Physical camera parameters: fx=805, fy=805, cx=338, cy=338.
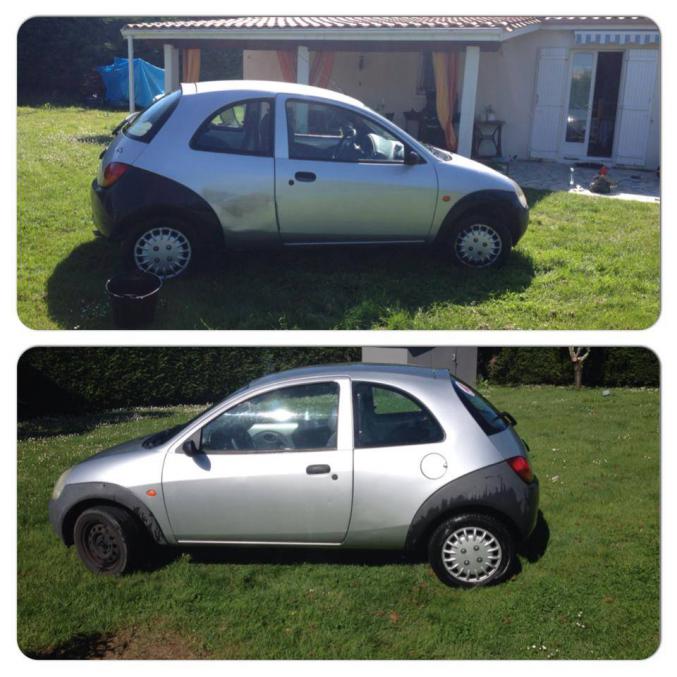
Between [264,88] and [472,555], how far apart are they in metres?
2.96

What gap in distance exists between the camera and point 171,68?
16.2 ft

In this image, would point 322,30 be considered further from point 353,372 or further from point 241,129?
point 353,372

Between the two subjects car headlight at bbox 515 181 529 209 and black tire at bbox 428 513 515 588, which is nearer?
black tire at bbox 428 513 515 588

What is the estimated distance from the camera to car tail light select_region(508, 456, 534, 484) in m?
4.17

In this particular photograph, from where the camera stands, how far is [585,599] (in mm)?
4215

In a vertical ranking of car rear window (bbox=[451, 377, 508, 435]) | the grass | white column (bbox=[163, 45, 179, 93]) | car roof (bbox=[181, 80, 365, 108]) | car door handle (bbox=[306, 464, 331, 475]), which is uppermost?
white column (bbox=[163, 45, 179, 93])

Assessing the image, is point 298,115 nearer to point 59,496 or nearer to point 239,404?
point 239,404

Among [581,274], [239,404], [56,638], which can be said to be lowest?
[56,638]

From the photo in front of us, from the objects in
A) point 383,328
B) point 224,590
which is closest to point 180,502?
point 224,590

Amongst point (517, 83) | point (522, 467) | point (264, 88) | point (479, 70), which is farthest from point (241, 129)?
point (522, 467)

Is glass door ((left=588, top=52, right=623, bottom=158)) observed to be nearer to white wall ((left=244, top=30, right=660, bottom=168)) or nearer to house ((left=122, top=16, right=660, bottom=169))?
house ((left=122, top=16, right=660, bottom=169))

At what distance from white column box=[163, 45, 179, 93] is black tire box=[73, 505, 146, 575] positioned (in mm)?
2565

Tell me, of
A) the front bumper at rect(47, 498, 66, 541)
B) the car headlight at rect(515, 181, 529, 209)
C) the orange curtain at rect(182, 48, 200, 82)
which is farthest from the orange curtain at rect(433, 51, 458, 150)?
the front bumper at rect(47, 498, 66, 541)

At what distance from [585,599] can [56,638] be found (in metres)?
2.82
